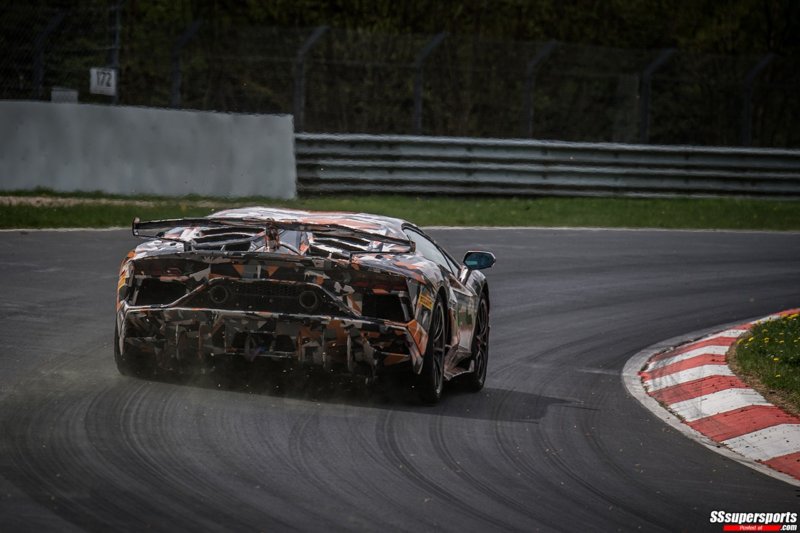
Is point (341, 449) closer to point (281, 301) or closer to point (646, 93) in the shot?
point (281, 301)

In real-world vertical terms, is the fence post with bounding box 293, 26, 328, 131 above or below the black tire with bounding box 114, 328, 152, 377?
above

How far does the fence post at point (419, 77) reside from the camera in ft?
79.4

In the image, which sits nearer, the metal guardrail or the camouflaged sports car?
the camouflaged sports car

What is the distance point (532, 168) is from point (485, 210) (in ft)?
6.81

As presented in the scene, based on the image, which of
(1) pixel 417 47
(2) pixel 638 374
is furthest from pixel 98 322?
(1) pixel 417 47

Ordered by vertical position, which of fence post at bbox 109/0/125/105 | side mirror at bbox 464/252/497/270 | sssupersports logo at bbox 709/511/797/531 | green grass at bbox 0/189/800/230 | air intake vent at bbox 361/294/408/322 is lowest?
green grass at bbox 0/189/800/230

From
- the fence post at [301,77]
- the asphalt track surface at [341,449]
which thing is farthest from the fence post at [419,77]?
the asphalt track surface at [341,449]

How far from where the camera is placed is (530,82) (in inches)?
982

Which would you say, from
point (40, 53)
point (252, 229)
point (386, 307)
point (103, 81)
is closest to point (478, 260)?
point (386, 307)

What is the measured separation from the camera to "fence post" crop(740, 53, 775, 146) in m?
26.3

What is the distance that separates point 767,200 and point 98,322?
56.8ft

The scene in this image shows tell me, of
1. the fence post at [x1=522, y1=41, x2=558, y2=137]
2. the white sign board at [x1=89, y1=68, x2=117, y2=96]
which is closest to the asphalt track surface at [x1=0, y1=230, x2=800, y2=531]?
the white sign board at [x1=89, y1=68, x2=117, y2=96]

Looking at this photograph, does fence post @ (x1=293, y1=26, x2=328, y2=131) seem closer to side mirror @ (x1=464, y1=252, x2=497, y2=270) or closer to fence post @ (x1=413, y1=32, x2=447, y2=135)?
fence post @ (x1=413, y1=32, x2=447, y2=135)

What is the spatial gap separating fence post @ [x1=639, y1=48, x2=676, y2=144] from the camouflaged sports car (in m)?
18.0
